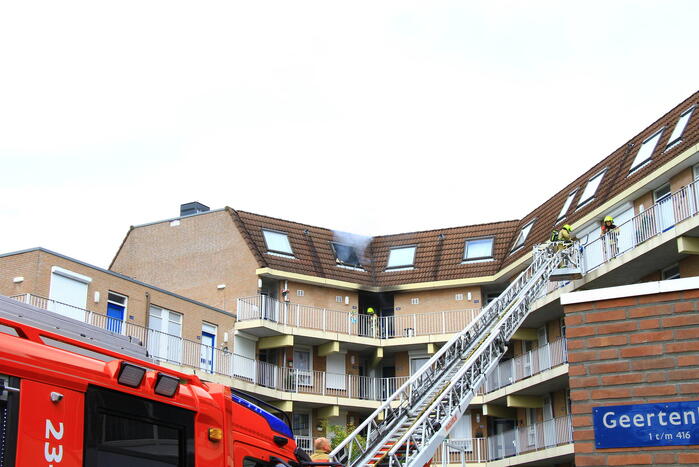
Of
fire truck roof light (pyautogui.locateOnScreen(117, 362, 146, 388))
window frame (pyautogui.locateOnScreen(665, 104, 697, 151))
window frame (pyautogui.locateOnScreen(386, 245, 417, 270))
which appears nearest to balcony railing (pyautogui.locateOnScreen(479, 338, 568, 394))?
window frame (pyautogui.locateOnScreen(386, 245, 417, 270))

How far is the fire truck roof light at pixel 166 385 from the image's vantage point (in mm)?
6832

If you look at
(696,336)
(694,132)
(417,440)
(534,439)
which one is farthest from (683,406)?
(534,439)

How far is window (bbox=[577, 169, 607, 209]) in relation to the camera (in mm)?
33731

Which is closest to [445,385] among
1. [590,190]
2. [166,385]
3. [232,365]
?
[590,190]

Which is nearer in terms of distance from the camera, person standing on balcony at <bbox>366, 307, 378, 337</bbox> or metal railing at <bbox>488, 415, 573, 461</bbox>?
metal railing at <bbox>488, 415, 573, 461</bbox>

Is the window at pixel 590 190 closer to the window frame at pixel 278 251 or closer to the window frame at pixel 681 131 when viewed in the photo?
the window frame at pixel 681 131

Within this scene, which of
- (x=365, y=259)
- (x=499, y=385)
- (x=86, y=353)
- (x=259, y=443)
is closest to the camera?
(x=86, y=353)

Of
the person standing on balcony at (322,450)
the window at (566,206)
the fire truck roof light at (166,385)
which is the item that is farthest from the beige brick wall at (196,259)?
the fire truck roof light at (166,385)

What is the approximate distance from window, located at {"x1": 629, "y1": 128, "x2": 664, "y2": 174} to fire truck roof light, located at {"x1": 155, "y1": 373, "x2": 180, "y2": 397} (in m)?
25.7

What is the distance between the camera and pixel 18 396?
555 cm

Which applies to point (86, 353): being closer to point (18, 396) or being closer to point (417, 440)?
point (18, 396)

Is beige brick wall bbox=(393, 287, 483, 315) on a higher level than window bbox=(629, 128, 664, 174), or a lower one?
lower

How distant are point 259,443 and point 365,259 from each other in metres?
35.5

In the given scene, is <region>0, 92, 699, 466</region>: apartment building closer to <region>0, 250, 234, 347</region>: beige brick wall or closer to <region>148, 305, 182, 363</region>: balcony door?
<region>0, 250, 234, 347</region>: beige brick wall
